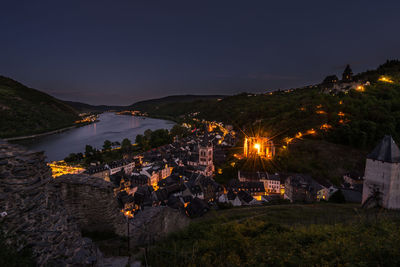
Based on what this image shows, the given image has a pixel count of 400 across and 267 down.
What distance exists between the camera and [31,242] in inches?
122

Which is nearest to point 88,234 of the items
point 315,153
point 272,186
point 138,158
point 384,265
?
point 384,265

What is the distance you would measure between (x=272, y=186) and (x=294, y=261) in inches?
1074

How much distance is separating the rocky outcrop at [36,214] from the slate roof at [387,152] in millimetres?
16327

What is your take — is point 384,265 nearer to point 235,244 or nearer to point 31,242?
point 235,244

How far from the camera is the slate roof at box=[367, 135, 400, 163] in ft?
38.7

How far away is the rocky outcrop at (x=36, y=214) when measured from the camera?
3055 millimetres

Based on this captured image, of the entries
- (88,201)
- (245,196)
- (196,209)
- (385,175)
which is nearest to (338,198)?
(385,175)

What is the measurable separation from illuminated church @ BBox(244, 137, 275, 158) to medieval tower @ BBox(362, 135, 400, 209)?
2326 cm

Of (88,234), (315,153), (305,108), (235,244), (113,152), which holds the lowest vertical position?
(113,152)

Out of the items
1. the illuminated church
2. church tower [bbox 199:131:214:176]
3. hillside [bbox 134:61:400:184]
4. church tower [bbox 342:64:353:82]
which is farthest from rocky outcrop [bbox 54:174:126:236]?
church tower [bbox 342:64:353:82]

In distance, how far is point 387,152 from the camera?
12.1m

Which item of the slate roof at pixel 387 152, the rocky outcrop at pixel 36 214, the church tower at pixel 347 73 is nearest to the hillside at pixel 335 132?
the slate roof at pixel 387 152

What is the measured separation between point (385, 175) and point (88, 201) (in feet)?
54.5

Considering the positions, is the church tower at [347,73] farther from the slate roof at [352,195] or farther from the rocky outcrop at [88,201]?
the rocky outcrop at [88,201]
